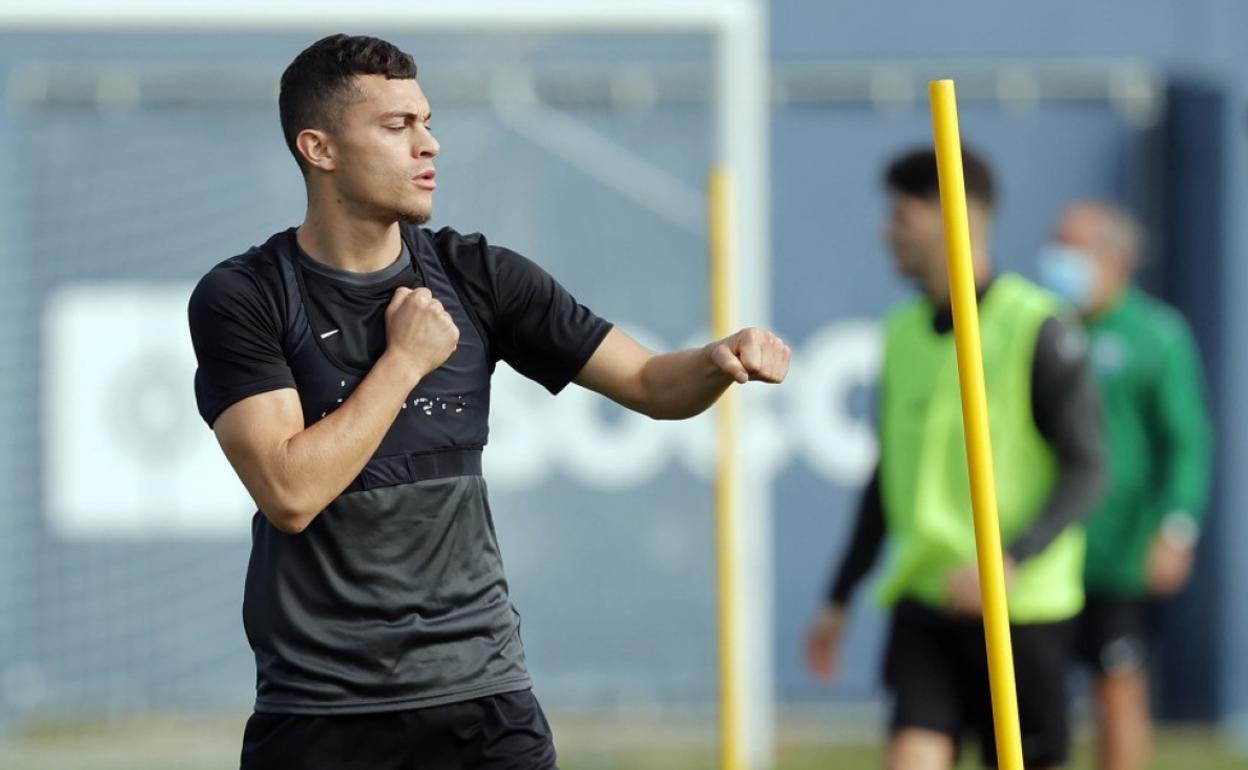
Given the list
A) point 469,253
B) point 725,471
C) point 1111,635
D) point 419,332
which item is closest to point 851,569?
point 725,471

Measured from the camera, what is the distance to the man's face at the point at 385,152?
3.66 meters

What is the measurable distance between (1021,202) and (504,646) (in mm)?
7542

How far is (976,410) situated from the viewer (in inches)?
135

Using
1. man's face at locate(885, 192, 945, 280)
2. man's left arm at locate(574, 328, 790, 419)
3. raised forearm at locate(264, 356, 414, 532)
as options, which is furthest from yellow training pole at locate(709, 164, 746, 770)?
raised forearm at locate(264, 356, 414, 532)

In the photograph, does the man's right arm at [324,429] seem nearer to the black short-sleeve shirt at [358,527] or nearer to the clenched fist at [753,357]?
the black short-sleeve shirt at [358,527]

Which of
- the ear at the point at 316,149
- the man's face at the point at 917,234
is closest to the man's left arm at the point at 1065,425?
the man's face at the point at 917,234

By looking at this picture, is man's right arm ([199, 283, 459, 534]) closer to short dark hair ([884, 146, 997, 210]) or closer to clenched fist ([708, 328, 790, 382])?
clenched fist ([708, 328, 790, 382])

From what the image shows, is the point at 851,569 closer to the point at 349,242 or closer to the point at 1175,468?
the point at 1175,468

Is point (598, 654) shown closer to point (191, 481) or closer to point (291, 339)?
point (191, 481)

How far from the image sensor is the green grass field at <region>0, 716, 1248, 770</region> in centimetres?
884

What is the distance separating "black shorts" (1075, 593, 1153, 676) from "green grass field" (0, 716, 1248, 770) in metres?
1.20

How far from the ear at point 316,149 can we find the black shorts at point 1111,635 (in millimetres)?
4531

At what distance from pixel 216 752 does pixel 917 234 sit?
4786 millimetres

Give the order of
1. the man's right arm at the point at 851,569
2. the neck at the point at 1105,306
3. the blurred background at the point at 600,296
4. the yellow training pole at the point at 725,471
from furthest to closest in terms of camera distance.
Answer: the blurred background at the point at 600,296
the neck at the point at 1105,306
the yellow training pole at the point at 725,471
the man's right arm at the point at 851,569
